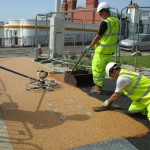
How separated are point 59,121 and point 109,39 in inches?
97.6

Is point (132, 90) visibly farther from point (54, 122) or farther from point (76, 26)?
point (76, 26)

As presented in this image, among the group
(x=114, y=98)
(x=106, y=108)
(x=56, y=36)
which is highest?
(x=56, y=36)

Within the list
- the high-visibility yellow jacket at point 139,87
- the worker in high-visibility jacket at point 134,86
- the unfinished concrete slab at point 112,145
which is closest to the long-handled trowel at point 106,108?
the worker in high-visibility jacket at point 134,86

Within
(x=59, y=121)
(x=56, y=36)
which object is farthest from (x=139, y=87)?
(x=56, y=36)

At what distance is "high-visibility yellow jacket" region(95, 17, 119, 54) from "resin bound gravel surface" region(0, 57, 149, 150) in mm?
1111

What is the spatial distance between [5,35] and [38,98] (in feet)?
79.9

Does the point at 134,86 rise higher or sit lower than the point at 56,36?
lower

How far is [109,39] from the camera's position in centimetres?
673

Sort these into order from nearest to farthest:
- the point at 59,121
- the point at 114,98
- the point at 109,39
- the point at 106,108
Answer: the point at 59,121 < the point at 114,98 < the point at 106,108 < the point at 109,39

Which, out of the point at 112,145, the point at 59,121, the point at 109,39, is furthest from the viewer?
the point at 109,39

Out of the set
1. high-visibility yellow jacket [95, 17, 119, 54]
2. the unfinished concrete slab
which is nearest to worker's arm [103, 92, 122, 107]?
the unfinished concrete slab

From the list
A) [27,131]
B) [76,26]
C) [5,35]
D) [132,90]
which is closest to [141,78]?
[132,90]

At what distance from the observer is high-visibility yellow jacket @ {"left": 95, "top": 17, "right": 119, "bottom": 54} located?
6652mm

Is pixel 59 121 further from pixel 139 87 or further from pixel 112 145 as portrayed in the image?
pixel 139 87
